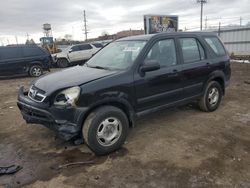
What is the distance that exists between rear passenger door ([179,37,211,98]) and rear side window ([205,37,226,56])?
1.16ft

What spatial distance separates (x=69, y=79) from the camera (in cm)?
418

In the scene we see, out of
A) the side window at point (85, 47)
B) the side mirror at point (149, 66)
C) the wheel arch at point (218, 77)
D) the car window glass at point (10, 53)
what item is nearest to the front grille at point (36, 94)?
the side mirror at point (149, 66)

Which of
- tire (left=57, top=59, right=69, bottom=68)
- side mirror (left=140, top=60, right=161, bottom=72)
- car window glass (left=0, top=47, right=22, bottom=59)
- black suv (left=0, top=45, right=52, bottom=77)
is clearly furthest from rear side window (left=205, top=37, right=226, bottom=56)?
tire (left=57, top=59, right=69, bottom=68)

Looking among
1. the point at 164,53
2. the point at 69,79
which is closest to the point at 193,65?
the point at 164,53

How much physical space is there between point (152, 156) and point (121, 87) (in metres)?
1.15

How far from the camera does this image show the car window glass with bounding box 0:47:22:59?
1345 cm

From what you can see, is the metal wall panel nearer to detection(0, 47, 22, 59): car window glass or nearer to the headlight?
detection(0, 47, 22, 59): car window glass

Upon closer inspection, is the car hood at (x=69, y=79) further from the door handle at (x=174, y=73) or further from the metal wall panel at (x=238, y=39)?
the metal wall panel at (x=238, y=39)

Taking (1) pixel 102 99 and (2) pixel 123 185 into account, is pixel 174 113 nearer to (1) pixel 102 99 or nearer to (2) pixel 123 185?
(1) pixel 102 99

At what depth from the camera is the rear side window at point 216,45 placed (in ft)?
19.4

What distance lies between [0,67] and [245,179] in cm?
1279

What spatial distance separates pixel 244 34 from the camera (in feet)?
71.4

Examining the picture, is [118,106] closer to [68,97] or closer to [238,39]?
[68,97]

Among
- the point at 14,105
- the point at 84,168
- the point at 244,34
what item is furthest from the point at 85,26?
the point at 84,168
